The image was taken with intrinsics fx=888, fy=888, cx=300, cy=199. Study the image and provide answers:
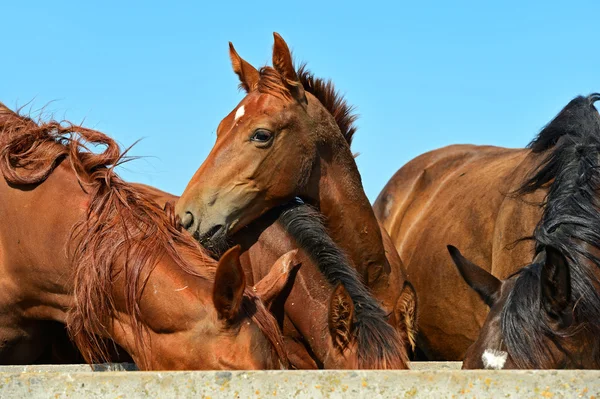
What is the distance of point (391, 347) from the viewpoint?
336 centimetres

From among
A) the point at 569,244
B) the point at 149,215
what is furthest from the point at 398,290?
the point at 149,215

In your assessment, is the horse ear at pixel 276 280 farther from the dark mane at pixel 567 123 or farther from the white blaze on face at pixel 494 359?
the dark mane at pixel 567 123

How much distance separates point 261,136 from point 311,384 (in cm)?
236

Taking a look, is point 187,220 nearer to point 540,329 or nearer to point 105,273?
point 105,273

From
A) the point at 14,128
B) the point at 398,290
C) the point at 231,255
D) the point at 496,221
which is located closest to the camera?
the point at 231,255

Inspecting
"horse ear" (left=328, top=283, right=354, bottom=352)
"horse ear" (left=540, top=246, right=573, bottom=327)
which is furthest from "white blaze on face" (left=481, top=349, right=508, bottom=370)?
"horse ear" (left=328, top=283, right=354, bottom=352)

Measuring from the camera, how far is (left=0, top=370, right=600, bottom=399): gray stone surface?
225cm

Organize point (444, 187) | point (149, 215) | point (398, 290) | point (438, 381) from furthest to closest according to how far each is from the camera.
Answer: point (444, 187)
point (398, 290)
point (149, 215)
point (438, 381)

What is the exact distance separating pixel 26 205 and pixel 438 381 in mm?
2209

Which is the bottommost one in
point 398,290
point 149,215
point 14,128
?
point 398,290

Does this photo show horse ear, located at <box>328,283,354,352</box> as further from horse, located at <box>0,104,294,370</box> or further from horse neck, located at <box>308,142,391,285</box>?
horse neck, located at <box>308,142,391,285</box>

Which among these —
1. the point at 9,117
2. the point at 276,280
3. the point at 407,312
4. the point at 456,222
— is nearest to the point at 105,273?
the point at 276,280

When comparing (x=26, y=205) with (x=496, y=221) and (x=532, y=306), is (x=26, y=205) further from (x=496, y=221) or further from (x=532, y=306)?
(x=496, y=221)

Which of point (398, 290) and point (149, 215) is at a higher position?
point (149, 215)
